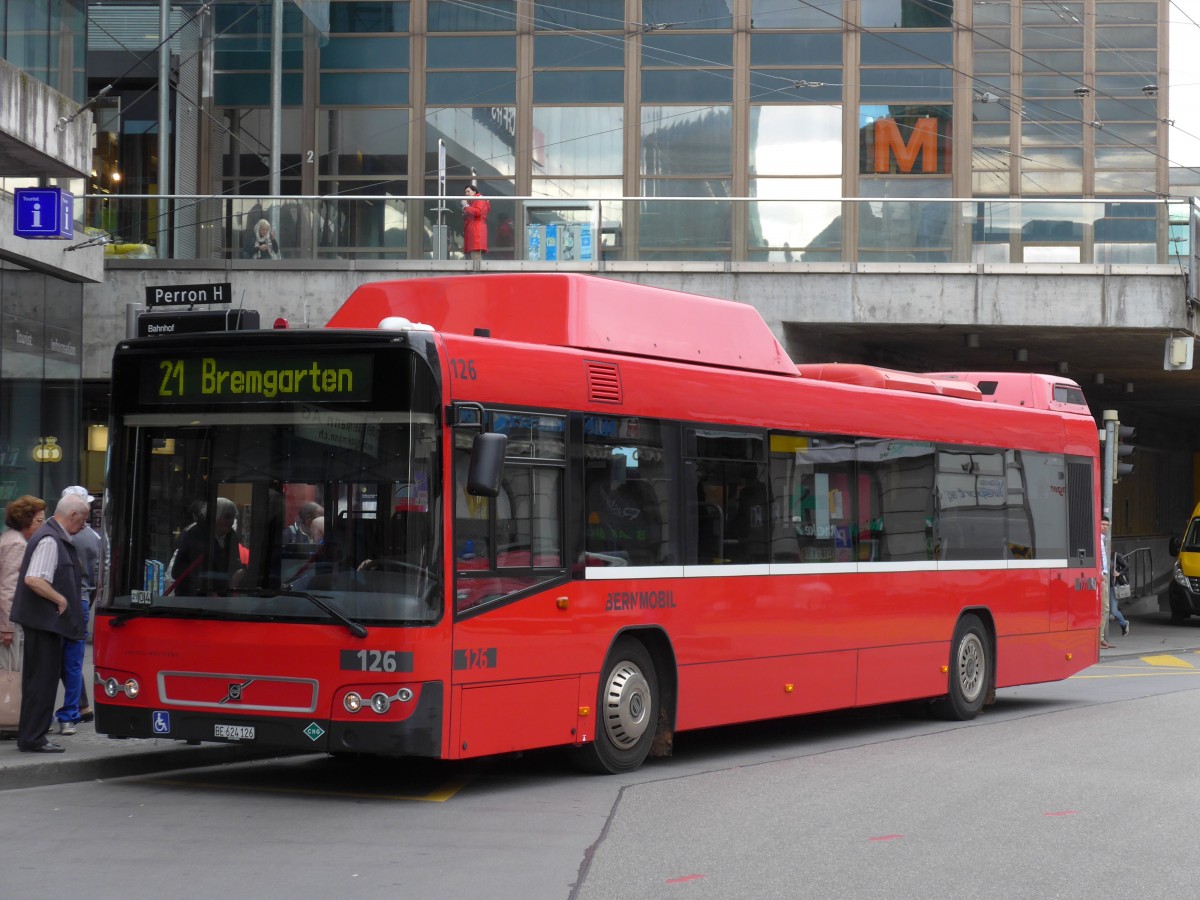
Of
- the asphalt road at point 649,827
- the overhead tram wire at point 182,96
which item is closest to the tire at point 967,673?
the asphalt road at point 649,827

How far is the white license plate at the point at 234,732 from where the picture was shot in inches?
367

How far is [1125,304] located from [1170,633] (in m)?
8.56

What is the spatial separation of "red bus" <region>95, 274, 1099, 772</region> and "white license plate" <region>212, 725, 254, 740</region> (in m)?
0.03

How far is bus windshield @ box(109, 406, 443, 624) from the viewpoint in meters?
9.13

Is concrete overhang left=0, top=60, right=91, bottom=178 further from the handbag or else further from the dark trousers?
the dark trousers

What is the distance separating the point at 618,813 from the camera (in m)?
9.12

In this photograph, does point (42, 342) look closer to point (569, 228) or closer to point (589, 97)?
point (569, 228)

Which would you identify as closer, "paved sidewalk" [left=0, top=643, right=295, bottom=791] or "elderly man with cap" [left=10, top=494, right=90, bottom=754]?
"paved sidewalk" [left=0, top=643, right=295, bottom=791]

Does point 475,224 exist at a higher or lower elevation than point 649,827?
higher

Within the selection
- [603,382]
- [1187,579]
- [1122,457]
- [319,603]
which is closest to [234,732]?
[319,603]

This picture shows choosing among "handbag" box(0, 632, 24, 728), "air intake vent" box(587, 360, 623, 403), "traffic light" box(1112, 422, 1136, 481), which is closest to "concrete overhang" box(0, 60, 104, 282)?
"handbag" box(0, 632, 24, 728)

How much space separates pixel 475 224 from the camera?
22.3 meters

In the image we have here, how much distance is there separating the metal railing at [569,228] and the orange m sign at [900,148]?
25.7ft

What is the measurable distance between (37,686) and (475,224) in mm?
12792
